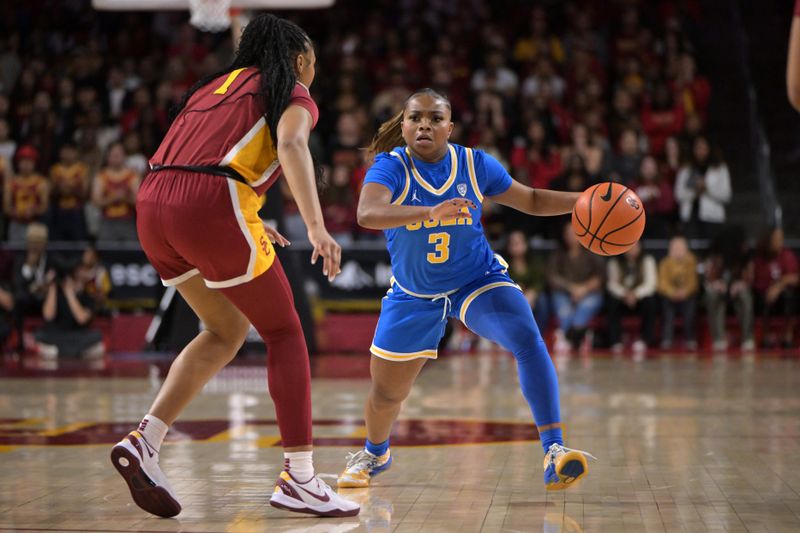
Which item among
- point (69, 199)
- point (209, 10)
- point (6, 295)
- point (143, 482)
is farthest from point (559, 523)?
point (69, 199)

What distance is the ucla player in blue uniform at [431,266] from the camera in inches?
190

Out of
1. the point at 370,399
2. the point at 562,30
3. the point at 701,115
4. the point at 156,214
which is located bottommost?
the point at 370,399

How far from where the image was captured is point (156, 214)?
164 inches

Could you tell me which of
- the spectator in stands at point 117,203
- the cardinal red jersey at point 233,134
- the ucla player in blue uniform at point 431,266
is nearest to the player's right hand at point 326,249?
the cardinal red jersey at point 233,134

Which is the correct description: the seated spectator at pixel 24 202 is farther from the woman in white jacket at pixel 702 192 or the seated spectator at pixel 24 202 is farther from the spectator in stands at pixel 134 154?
the woman in white jacket at pixel 702 192

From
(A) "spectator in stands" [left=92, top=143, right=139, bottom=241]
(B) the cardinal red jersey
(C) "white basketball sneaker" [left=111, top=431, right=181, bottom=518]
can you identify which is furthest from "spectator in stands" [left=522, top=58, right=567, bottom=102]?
(C) "white basketball sneaker" [left=111, top=431, right=181, bottom=518]

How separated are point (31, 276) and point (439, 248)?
9.00 m

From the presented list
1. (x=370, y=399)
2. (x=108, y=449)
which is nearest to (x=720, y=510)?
(x=370, y=399)

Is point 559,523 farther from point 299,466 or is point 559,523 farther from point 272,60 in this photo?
point 272,60

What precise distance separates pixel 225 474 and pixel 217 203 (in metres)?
Result: 1.58

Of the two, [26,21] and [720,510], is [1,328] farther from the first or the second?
[720,510]

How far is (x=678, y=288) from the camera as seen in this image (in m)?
12.8

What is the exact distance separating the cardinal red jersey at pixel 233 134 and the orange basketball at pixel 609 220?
1.36 metres

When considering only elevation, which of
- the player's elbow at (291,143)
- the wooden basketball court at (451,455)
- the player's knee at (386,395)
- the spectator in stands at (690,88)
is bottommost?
the wooden basketball court at (451,455)
